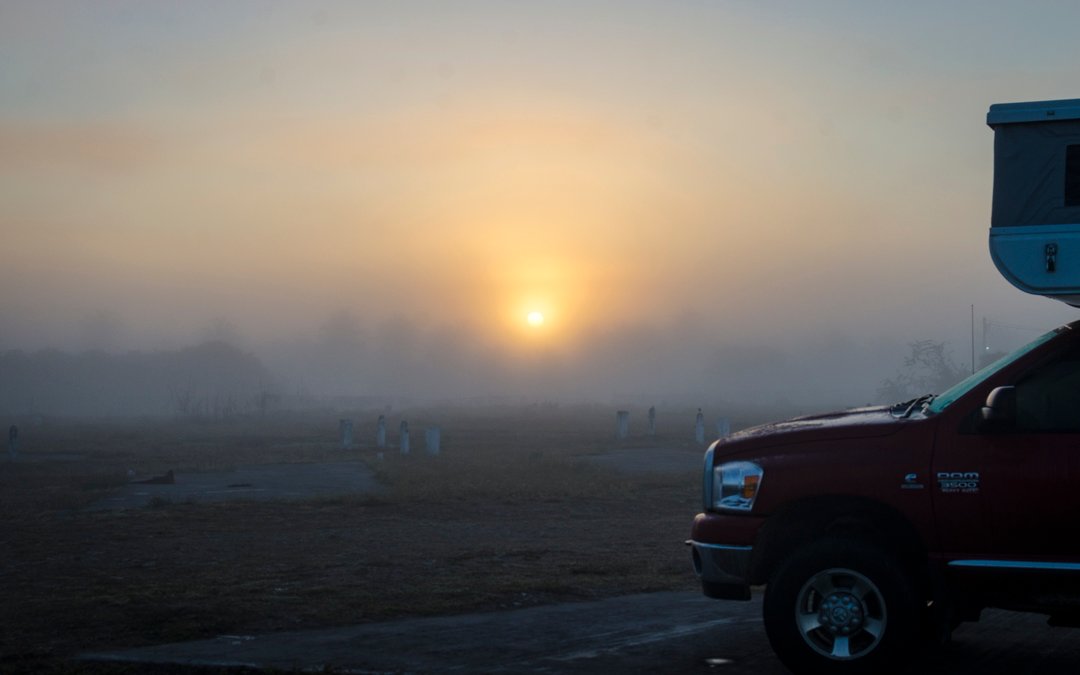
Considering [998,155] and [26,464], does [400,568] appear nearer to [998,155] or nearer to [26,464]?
[998,155]

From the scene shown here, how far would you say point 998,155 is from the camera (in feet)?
23.0

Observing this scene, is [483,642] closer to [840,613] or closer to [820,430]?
[840,613]

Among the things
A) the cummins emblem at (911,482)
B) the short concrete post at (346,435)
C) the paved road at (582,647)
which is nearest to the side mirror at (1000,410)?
the cummins emblem at (911,482)

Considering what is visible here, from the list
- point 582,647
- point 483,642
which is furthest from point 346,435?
point 582,647

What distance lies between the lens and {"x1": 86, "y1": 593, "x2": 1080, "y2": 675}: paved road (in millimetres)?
7566

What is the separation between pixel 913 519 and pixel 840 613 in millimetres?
695

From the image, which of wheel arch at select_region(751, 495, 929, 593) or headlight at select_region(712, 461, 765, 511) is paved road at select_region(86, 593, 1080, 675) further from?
headlight at select_region(712, 461, 765, 511)

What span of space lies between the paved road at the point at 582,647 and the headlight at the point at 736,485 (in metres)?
1.06

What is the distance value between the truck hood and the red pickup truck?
0.01 m

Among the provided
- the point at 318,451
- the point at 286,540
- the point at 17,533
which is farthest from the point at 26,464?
the point at 286,540

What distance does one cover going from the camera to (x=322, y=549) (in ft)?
49.8

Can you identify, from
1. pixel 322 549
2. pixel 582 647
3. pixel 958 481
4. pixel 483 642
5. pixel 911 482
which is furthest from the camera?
pixel 322 549

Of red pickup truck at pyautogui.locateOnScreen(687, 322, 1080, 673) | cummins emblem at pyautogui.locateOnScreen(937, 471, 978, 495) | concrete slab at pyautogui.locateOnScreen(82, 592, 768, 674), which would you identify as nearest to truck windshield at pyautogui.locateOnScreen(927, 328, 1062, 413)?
red pickup truck at pyautogui.locateOnScreen(687, 322, 1080, 673)

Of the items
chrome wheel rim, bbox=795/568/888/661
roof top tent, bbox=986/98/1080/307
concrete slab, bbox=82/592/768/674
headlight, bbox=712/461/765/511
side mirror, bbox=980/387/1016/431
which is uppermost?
roof top tent, bbox=986/98/1080/307
